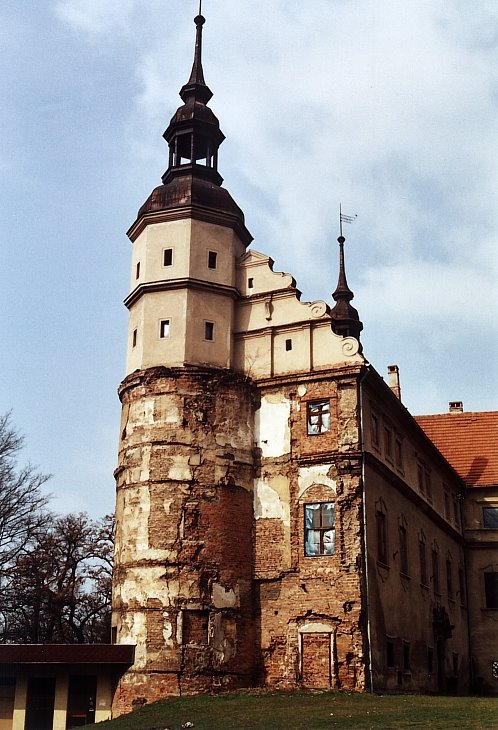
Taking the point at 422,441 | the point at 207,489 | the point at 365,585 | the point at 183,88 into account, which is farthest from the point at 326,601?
the point at 183,88

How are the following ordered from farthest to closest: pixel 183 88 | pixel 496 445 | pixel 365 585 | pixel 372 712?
pixel 496 445
pixel 183 88
pixel 365 585
pixel 372 712

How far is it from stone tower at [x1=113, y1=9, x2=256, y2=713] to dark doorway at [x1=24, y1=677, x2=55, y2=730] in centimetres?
220

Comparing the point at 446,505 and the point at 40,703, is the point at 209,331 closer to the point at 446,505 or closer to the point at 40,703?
the point at 40,703

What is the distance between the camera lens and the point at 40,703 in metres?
26.6

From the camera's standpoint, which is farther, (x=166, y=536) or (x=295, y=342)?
(x=295, y=342)

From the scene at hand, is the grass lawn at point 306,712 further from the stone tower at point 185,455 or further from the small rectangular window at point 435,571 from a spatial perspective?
the small rectangular window at point 435,571

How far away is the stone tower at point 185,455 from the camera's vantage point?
26188 mm

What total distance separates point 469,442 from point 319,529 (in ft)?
68.0

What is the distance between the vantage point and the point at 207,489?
27.6m

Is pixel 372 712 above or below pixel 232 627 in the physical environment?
below

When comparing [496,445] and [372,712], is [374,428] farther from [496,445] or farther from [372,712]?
[496,445]

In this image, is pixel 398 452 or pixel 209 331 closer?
pixel 209 331

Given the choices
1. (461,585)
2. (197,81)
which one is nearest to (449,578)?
(461,585)

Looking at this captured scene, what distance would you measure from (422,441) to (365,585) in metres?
11.0
